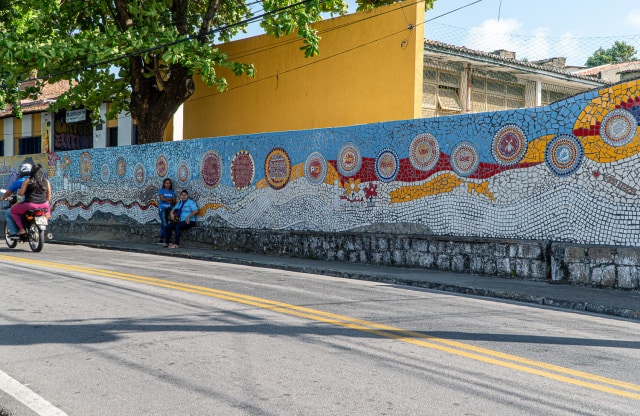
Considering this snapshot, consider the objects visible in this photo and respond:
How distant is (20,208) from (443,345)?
11.6 m

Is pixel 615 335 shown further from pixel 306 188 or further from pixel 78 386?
pixel 306 188

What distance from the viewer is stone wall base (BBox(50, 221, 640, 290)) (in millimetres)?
10789

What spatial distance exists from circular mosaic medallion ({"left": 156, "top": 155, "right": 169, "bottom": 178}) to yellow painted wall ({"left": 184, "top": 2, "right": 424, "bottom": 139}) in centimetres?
372

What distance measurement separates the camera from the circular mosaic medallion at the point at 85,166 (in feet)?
75.1

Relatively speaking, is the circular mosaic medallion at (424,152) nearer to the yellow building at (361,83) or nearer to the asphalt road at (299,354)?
the asphalt road at (299,354)

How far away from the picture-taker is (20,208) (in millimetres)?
15164

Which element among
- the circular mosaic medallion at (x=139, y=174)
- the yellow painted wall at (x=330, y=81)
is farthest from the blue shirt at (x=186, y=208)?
the yellow painted wall at (x=330, y=81)

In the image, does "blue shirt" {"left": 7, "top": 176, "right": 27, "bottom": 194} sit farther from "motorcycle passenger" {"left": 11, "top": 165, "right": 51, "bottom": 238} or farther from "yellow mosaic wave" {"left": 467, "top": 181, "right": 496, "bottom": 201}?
"yellow mosaic wave" {"left": 467, "top": 181, "right": 496, "bottom": 201}

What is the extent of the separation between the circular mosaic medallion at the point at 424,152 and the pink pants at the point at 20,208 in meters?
7.76

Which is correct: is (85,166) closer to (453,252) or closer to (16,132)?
(453,252)

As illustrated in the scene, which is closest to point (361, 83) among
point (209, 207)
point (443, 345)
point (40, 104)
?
point (209, 207)

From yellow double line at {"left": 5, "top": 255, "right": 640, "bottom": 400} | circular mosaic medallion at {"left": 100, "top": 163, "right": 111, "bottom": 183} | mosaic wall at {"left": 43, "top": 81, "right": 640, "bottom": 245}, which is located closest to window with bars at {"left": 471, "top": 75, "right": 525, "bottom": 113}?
mosaic wall at {"left": 43, "top": 81, "right": 640, "bottom": 245}

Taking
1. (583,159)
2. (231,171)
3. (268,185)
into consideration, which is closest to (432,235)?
(583,159)

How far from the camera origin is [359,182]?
583 inches
